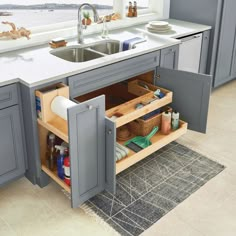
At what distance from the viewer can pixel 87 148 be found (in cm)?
222

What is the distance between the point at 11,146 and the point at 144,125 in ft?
3.44

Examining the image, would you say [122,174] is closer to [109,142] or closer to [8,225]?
[109,142]

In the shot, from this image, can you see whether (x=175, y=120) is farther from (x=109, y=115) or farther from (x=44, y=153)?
(x=44, y=153)

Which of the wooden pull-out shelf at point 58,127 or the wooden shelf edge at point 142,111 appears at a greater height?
the wooden pull-out shelf at point 58,127

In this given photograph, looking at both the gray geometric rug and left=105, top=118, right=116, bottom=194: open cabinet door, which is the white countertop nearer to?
left=105, top=118, right=116, bottom=194: open cabinet door

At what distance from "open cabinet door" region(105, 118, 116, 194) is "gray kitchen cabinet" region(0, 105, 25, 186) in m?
0.59

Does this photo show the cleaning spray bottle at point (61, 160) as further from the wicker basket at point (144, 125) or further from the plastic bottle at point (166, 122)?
the plastic bottle at point (166, 122)

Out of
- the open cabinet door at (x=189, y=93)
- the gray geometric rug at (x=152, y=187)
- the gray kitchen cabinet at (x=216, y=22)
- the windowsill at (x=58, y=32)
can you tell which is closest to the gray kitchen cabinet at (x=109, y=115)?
the open cabinet door at (x=189, y=93)

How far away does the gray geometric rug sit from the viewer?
231 centimetres

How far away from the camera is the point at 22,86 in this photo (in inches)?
88.9

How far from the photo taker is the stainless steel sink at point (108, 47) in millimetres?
3076

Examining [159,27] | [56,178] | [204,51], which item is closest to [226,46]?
[204,51]

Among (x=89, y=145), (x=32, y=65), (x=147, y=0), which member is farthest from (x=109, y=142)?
(x=147, y=0)

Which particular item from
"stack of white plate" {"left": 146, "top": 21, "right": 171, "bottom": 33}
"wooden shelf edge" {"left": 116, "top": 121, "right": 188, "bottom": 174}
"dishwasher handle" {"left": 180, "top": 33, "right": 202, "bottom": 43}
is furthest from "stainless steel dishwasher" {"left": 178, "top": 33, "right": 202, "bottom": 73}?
"wooden shelf edge" {"left": 116, "top": 121, "right": 188, "bottom": 174}
